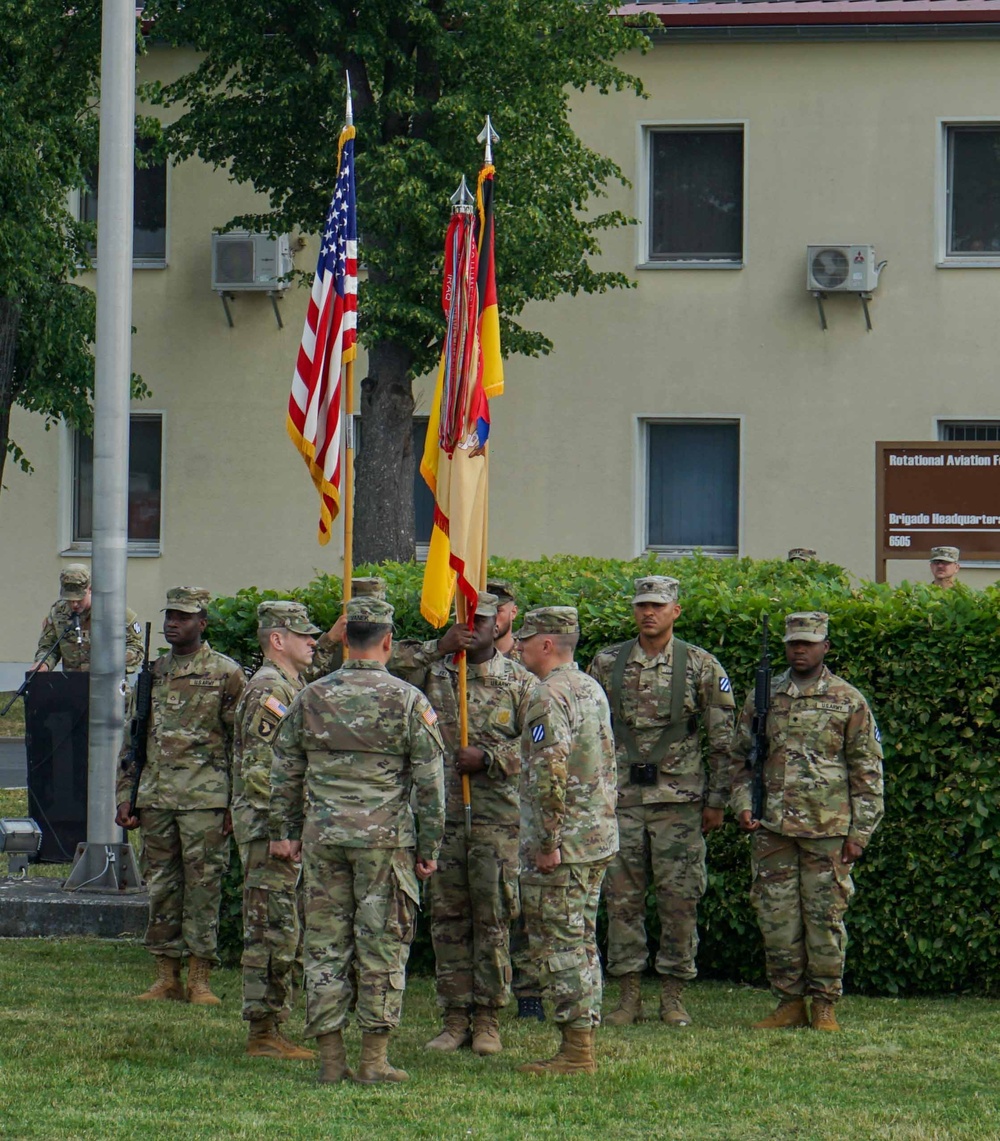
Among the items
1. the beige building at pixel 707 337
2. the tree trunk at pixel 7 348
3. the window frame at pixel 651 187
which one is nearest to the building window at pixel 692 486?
the beige building at pixel 707 337

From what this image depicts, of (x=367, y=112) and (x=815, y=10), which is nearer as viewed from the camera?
(x=367, y=112)

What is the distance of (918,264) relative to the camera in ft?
73.2

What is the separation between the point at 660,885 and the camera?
29.7 feet

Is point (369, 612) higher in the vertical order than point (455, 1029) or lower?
higher

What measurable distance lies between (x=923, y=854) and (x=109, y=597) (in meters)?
5.31

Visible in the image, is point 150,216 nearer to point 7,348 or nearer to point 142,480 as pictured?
point 142,480

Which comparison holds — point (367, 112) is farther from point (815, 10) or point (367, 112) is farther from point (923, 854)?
point (923, 854)

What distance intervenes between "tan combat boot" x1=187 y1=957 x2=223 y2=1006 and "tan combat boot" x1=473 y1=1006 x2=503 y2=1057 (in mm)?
1644

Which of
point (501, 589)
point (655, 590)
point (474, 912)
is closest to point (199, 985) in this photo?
point (474, 912)

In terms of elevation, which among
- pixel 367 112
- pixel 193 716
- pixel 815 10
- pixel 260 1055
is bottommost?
pixel 260 1055

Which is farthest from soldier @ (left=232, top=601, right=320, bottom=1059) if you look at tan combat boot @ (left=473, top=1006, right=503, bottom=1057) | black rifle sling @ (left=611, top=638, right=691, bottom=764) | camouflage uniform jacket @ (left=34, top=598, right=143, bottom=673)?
camouflage uniform jacket @ (left=34, top=598, right=143, bottom=673)

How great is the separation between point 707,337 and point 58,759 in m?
12.1

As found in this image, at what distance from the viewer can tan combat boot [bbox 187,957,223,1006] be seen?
927 centimetres

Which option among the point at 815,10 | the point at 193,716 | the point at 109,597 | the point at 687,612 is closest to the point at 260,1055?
the point at 193,716
